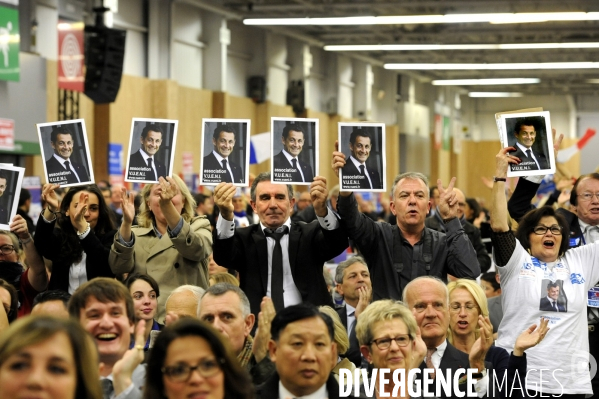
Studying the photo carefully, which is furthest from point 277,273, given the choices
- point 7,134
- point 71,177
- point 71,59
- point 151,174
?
point 71,59

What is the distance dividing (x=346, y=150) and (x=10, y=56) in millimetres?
9592

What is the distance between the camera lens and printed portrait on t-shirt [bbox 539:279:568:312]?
5.32 metres

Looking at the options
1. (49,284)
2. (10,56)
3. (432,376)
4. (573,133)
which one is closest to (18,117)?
(10,56)

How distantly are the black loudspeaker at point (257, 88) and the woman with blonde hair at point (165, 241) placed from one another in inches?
663

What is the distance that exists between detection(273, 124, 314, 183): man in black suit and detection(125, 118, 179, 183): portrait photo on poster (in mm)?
671

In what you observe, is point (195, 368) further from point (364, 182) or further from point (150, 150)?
point (150, 150)

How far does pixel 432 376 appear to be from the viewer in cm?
454

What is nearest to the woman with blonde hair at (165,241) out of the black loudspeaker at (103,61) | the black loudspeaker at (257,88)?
the black loudspeaker at (103,61)

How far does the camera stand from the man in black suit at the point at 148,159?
6.08 meters

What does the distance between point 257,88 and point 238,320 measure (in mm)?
18659

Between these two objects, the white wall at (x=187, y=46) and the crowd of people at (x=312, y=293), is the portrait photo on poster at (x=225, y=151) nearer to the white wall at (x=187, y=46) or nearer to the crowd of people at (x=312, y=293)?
the crowd of people at (x=312, y=293)

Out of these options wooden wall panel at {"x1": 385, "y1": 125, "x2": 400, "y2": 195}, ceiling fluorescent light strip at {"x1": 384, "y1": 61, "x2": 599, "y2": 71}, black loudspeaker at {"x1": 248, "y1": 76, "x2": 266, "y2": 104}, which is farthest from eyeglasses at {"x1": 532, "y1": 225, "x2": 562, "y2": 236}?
wooden wall panel at {"x1": 385, "y1": 125, "x2": 400, "y2": 195}

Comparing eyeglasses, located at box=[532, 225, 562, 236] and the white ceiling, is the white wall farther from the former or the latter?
eyeglasses, located at box=[532, 225, 562, 236]

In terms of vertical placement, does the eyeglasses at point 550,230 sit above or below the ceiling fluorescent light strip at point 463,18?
below
